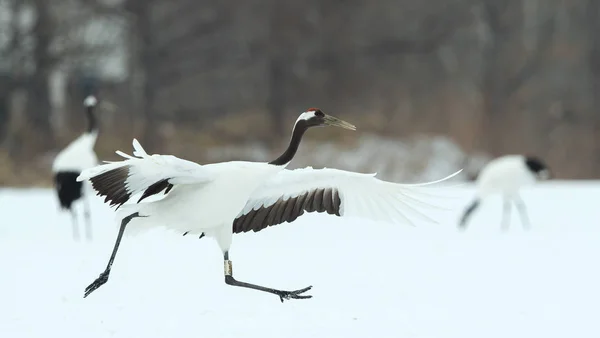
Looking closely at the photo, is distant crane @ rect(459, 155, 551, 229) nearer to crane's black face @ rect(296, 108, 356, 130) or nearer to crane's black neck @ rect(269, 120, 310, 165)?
crane's black face @ rect(296, 108, 356, 130)

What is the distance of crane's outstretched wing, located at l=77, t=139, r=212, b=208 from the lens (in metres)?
4.59

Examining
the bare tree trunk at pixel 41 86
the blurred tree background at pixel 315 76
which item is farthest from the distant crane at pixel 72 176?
the bare tree trunk at pixel 41 86

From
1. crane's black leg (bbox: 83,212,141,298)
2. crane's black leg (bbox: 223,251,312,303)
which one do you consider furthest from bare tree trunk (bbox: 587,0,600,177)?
crane's black leg (bbox: 83,212,141,298)

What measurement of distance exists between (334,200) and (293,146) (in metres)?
0.48

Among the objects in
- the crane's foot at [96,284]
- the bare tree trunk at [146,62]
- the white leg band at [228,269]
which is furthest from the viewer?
the bare tree trunk at [146,62]

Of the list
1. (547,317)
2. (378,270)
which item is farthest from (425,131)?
(547,317)

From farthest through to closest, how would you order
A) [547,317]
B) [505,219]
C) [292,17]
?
[292,17] → [505,219] → [547,317]

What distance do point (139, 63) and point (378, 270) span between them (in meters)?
13.5

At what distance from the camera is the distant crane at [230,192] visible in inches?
186

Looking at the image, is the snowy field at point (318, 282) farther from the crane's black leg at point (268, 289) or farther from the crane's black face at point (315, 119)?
the crane's black face at point (315, 119)

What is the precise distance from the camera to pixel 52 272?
6352 mm

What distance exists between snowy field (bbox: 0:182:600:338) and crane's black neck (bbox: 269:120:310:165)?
0.88 meters

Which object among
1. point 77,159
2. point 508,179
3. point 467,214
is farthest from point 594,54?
point 77,159

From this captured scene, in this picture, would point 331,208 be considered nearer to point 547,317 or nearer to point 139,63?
point 547,317
